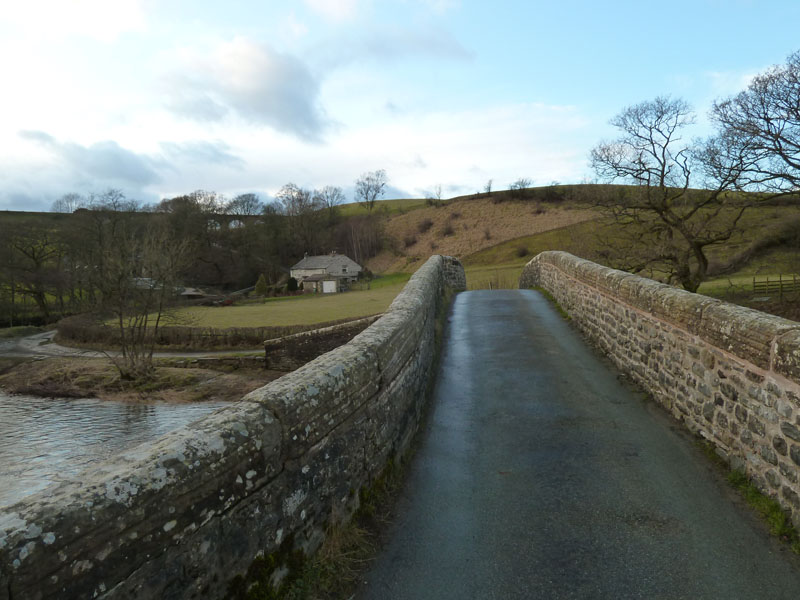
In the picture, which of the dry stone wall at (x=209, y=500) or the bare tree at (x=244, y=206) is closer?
the dry stone wall at (x=209, y=500)

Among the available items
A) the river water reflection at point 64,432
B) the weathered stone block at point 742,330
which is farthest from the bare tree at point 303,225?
the weathered stone block at point 742,330

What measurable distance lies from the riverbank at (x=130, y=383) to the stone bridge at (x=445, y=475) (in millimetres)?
20115

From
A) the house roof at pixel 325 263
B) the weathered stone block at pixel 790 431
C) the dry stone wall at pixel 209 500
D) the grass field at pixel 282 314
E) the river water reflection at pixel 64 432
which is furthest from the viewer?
the house roof at pixel 325 263

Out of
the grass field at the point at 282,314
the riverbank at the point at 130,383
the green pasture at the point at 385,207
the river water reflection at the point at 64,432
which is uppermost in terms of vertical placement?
the green pasture at the point at 385,207

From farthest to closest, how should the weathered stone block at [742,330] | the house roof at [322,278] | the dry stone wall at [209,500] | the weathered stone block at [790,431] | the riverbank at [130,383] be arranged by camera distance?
the house roof at [322,278] → the riverbank at [130,383] → the weathered stone block at [742,330] → the weathered stone block at [790,431] → the dry stone wall at [209,500]

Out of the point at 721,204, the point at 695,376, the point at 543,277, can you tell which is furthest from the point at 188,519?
the point at 721,204

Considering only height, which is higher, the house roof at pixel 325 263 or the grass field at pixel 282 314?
the house roof at pixel 325 263

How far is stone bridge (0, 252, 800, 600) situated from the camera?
1965 millimetres

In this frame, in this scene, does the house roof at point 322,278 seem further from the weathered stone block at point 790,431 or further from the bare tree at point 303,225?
the weathered stone block at point 790,431

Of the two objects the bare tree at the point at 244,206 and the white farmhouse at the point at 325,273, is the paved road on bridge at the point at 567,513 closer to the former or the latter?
the white farmhouse at the point at 325,273

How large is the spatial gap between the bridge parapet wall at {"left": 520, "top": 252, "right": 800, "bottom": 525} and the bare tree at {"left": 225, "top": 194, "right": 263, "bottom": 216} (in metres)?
78.5

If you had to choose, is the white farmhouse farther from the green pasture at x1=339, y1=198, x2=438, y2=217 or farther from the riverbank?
the riverbank

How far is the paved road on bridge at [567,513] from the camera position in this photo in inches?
135

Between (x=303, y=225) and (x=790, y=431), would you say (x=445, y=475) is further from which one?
(x=303, y=225)
